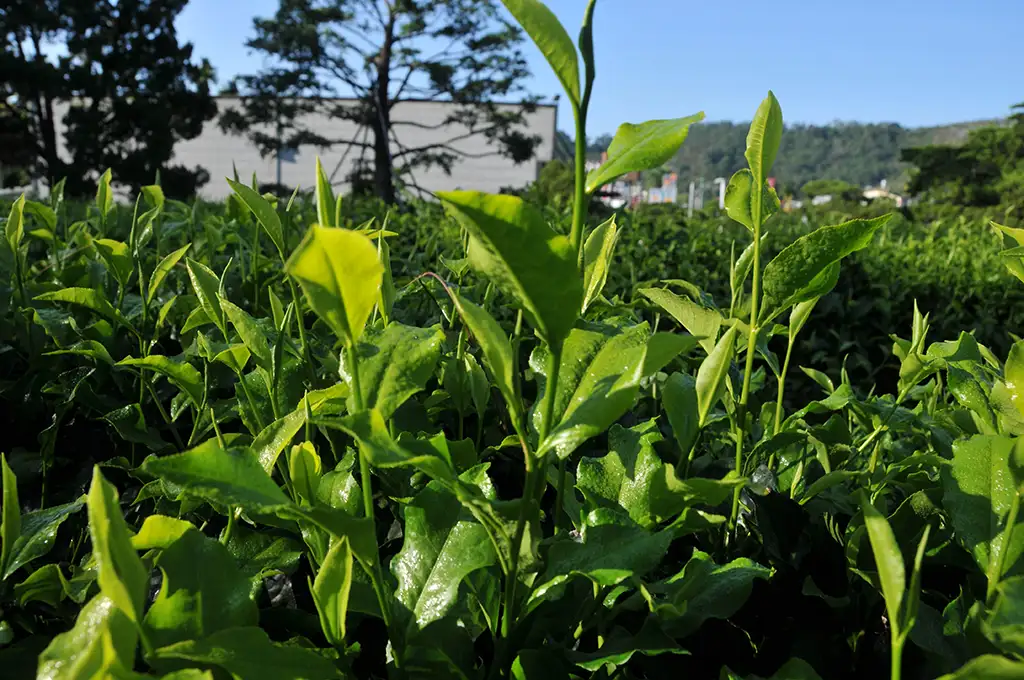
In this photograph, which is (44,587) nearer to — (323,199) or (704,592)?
(323,199)

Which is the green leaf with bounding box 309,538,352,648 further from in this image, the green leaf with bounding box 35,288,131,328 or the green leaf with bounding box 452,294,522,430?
the green leaf with bounding box 35,288,131,328

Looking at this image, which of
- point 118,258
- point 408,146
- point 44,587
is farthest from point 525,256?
point 408,146

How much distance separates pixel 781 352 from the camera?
12.2 ft

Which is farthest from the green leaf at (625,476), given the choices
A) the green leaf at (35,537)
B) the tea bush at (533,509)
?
the green leaf at (35,537)

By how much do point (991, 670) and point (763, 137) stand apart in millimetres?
427

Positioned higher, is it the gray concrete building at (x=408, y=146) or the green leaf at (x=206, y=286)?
the gray concrete building at (x=408, y=146)

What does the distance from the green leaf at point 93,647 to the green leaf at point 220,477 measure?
0.08 m

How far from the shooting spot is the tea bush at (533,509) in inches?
18.6

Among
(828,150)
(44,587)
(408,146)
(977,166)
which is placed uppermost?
(828,150)

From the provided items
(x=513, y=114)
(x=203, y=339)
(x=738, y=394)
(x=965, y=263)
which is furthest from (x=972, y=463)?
(x=513, y=114)

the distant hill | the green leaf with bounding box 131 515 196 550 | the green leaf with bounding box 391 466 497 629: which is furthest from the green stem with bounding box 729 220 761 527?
the distant hill

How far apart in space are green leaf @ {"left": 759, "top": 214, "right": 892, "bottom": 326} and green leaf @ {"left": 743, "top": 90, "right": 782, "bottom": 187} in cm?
7

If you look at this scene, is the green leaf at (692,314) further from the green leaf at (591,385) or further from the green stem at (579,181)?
the green stem at (579,181)

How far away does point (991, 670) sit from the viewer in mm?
425
